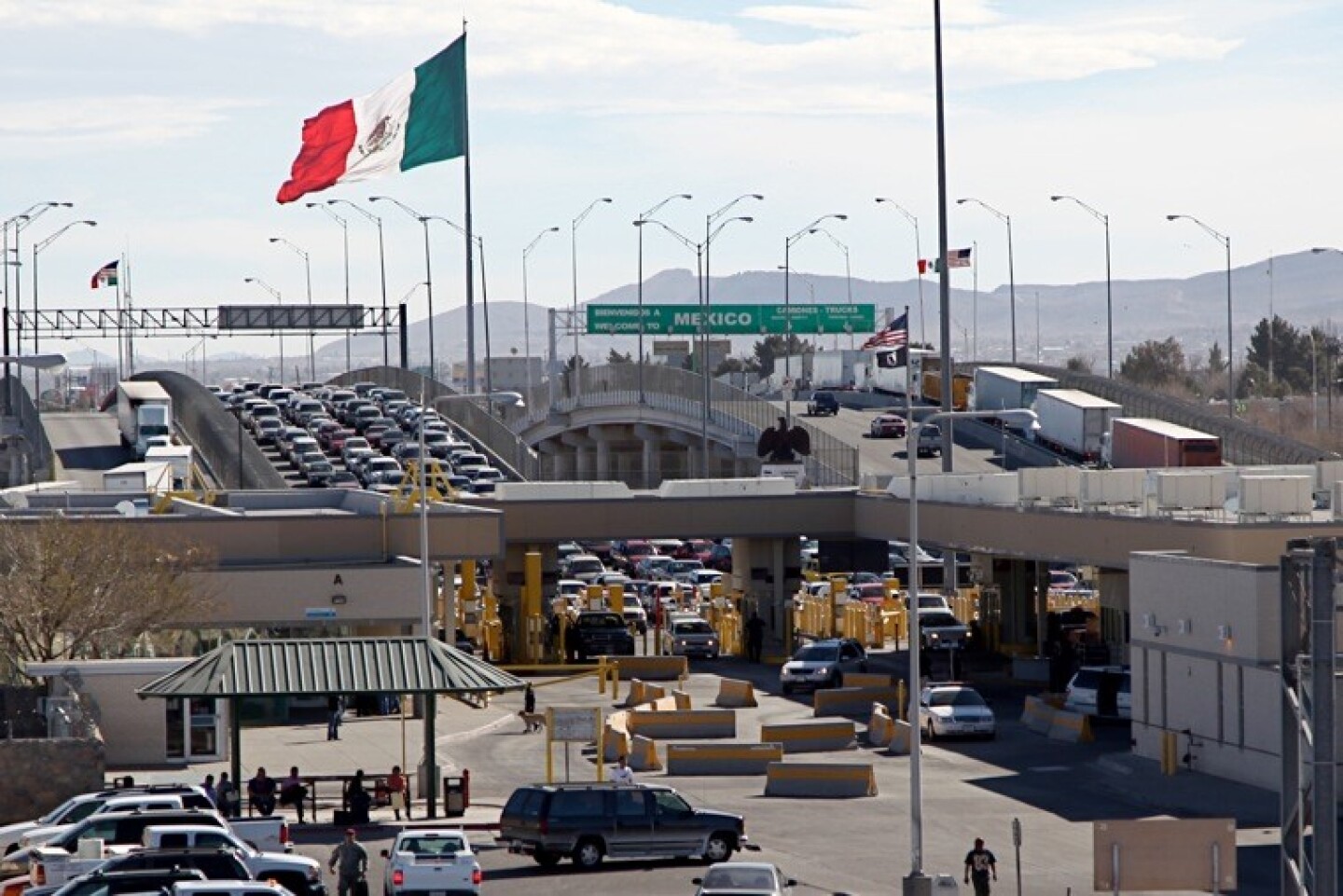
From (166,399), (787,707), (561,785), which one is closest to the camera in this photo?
(561,785)

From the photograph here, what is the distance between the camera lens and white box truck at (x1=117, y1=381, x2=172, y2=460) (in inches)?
4449

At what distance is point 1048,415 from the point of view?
11825cm

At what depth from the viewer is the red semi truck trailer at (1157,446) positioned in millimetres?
90312

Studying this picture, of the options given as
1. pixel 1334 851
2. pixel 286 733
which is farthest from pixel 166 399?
pixel 1334 851

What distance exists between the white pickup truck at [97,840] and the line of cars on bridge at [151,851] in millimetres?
13

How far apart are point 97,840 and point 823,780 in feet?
54.0

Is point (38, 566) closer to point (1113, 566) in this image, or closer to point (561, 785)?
point (561, 785)

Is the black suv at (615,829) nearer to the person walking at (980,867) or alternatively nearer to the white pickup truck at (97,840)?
the white pickup truck at (97,840)

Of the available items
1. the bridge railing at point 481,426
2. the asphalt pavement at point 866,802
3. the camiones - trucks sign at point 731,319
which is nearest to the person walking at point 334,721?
the asphalt pavement at point 866,802

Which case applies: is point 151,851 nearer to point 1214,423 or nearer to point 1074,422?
point 1214,423

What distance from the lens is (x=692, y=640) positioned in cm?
7494

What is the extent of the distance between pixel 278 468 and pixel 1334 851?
107 m

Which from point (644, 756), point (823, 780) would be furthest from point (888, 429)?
point (823, 780)

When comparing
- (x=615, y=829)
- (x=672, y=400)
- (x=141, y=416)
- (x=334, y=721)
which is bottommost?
(x=334, y=721)
